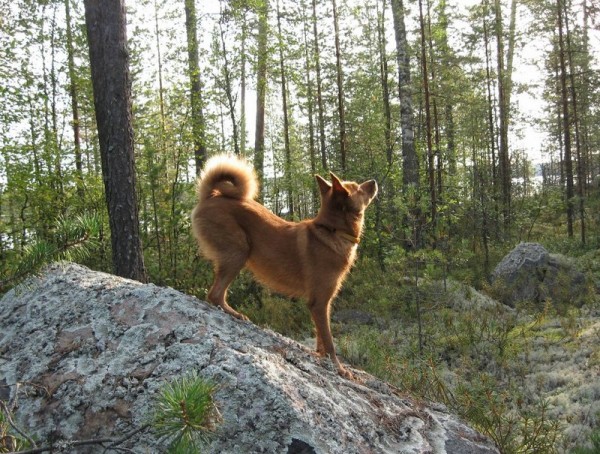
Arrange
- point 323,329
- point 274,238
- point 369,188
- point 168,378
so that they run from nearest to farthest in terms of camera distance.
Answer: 1. point 168,378
2. point 323,329
3. point 274,238
4. point 369,188

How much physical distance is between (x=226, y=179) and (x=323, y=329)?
162cm

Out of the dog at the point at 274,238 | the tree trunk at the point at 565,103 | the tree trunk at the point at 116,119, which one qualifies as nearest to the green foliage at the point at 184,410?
the dog at the point at 274,238

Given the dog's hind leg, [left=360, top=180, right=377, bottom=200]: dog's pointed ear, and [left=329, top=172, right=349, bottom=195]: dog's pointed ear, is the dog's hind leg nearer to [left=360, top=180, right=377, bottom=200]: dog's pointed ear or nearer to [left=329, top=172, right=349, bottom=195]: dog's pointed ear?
[left=329, top=172, right=349, bottom=195]: dog's pointed ear

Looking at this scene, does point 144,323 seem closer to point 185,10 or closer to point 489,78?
point 185,10

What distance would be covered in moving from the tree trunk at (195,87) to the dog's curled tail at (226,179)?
566cm

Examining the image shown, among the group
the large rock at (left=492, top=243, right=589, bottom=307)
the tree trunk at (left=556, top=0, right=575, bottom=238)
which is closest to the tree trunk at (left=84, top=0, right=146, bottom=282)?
the large rock at (left=492, top=243, right=589, bottom=307)

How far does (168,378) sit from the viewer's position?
2.38m

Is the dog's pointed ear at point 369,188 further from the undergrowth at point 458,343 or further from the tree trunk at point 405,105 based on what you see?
the tree trunk at point 405,105

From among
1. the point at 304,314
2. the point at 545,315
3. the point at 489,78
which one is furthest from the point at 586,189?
the point at 304,314

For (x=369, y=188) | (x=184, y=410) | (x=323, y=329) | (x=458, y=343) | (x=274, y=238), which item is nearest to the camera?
(x=184, y=410)

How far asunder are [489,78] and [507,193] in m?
6.58

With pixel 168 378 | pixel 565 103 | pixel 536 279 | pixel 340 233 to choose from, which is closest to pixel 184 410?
pixel 168 378

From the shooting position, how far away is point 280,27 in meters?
16.7

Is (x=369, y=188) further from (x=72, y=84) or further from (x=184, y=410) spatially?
(x=72, y=84)
